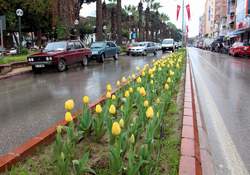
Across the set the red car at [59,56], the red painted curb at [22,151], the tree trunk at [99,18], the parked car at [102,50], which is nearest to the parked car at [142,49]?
the tree trunk at [99,18]

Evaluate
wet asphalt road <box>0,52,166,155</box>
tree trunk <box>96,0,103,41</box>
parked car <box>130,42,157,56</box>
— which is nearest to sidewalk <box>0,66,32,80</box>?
wet asphalt road <box>0,52,166,155</box>

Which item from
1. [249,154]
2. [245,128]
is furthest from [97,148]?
[245,128]

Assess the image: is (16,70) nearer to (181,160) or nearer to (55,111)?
(55,111)

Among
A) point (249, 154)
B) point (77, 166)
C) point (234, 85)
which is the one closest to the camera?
point (77, 166)

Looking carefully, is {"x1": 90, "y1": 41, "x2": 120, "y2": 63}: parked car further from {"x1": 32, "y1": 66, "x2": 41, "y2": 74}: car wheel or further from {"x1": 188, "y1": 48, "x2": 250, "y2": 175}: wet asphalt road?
{"x1": 188, "y1": 48, "x2": 250, "y2": 175}: wet asphalt road

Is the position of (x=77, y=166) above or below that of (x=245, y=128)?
above

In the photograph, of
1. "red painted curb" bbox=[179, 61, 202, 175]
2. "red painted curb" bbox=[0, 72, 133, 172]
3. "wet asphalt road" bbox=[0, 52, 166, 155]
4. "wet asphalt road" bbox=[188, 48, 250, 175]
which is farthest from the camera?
"wet asphalt road" bbox=[0, 52, 166, 155]

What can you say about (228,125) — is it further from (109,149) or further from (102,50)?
(102,50)

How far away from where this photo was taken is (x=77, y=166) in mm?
2967

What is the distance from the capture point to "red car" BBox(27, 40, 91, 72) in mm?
16078

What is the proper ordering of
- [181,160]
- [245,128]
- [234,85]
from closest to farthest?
[181,160], [245,128], [234,85]

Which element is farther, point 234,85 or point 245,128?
point 234,85

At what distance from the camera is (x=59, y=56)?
16438mm

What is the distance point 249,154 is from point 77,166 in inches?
113
